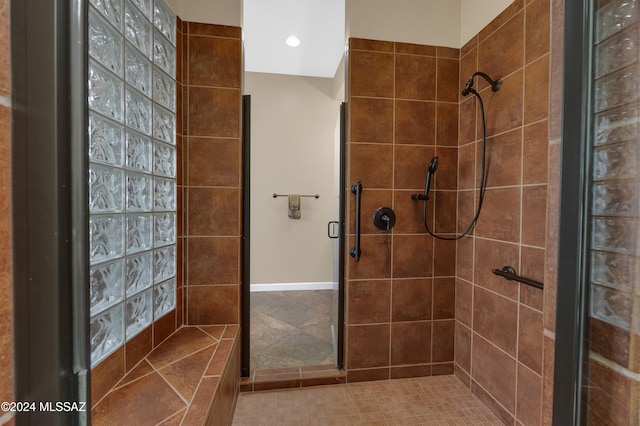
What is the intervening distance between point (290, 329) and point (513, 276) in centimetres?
162

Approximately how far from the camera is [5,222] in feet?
0.78

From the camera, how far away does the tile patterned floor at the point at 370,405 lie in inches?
50.9

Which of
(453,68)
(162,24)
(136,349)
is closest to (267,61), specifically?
(162,24)

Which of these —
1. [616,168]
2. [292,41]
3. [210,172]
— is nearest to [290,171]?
[292,41]

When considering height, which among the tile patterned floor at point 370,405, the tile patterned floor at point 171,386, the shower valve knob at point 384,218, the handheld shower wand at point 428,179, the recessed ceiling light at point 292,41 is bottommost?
the tile patterned floor at point 370,405

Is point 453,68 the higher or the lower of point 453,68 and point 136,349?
the higher

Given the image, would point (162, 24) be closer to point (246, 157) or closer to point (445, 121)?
point (246, 157)

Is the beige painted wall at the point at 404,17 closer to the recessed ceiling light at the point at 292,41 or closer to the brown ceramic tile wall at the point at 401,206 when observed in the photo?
the brown ceramic tile wall at the point at 401,206

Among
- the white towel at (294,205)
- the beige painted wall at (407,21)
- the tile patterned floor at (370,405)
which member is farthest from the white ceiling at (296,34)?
the tile patterned floor at (370,405)

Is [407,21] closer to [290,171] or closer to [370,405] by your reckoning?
[290,171]

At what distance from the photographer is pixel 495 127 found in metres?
1.36

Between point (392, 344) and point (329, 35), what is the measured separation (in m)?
2.58

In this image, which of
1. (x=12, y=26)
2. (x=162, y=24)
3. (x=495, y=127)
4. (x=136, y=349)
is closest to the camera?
(x=12, y=26)

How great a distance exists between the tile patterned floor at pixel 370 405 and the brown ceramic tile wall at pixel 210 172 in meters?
0.50
